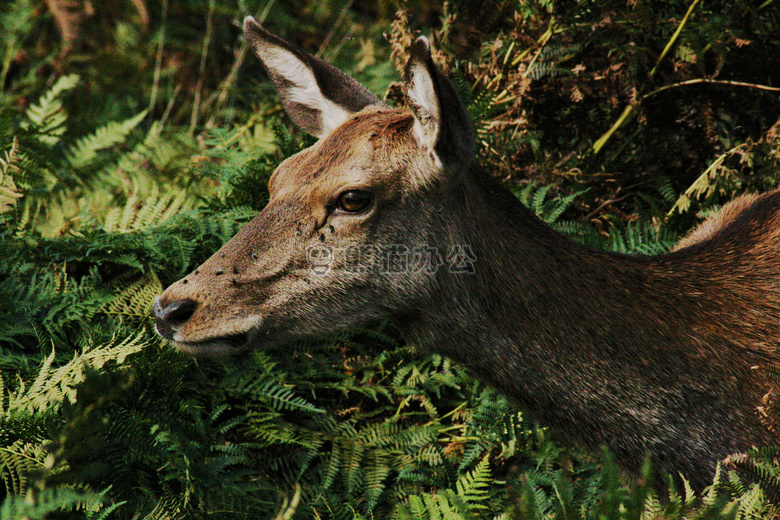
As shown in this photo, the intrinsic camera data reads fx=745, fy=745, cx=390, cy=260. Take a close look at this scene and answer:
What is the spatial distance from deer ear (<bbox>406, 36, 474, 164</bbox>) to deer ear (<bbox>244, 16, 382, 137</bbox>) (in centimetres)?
90

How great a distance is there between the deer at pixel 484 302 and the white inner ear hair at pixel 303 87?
0.69 metres

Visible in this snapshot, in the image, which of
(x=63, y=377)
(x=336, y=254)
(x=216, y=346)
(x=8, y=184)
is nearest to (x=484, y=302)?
(x=336, y=254)

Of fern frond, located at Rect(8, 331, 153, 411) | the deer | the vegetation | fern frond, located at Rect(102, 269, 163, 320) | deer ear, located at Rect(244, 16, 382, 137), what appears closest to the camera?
the deer

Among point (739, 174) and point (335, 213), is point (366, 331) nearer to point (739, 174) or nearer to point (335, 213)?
point (335, 213)

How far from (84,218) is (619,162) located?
390cm

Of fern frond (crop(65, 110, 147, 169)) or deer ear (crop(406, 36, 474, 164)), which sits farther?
fern frond (crop(65, 110, 147, 169))

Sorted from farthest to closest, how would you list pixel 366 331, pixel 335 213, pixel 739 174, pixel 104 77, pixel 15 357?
pixel 104 77 → pixel 739 174 → pixel 366 331 → pixel 15 357 → pixel 335 213

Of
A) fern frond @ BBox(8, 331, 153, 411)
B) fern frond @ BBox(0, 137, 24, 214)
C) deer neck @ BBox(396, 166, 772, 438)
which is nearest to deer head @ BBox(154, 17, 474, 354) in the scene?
deer neck @ BBox(396, 166, 772, 438)

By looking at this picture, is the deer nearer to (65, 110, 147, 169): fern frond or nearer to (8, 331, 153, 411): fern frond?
(8, 331, 153, 411): fern frond

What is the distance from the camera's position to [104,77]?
847 cm

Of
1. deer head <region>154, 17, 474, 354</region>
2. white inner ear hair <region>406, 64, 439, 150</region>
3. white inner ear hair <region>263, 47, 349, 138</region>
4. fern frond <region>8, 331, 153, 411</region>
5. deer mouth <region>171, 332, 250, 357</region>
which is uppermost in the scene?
white inner ear hair <region>406, 64, 439, 150</region>

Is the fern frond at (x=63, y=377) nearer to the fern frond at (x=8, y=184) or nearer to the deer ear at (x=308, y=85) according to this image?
the fern frond at (x=8, y=184)

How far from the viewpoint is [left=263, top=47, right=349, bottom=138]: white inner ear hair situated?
13.9 feet

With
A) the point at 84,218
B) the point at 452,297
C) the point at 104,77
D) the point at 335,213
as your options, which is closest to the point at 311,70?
the point at 335,213
